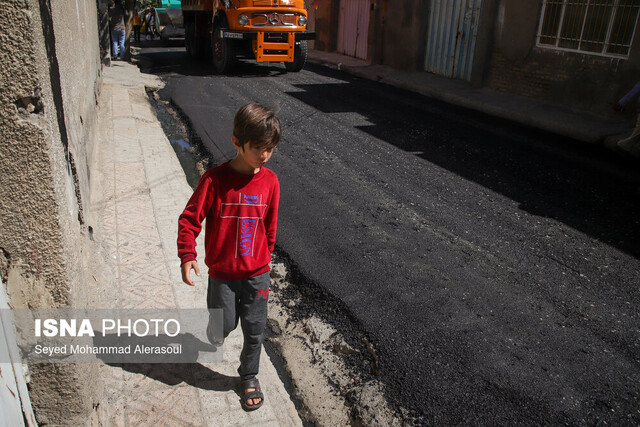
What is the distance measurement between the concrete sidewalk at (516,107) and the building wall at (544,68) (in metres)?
0.21

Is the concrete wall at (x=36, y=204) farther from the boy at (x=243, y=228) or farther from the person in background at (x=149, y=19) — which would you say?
the person in background at (x=149, y=19)

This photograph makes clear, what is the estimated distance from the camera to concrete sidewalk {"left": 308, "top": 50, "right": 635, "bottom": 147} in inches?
319

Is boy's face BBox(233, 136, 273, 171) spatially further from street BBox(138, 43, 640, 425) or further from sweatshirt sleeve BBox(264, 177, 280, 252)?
street BBox(138, 43, 640, 425)

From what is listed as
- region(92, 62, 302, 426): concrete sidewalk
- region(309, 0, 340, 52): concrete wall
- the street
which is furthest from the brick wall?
region(309, 0, 340, 52): concrete wall

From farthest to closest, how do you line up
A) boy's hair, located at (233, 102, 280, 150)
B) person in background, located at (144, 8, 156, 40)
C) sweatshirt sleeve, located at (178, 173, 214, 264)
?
1. person in background, located at (144, 8, 156, 40)
2. sweatshirt sleeve, located at (178, 173, 214, 264)
3. boy's hair, located at (233, 102, 280, 150)

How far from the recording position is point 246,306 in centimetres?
260

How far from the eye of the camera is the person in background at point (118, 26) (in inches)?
585

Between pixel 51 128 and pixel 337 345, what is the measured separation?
2.07 metres

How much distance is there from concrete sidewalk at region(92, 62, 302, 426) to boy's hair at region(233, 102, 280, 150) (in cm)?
127

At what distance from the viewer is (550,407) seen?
8.82 feet

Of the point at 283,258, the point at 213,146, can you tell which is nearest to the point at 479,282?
the point at 283,258

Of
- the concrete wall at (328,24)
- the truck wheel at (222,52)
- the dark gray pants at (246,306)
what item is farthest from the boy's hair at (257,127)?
the concrete wall at (328,24)

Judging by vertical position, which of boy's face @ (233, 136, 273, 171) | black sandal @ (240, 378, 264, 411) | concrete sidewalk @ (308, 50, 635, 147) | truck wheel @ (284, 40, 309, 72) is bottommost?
black sandal @ (240, 378, 264, 411)

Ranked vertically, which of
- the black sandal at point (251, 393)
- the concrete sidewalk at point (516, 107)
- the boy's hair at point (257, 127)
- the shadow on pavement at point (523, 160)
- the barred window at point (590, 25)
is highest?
the barred window at point (590, 25)
